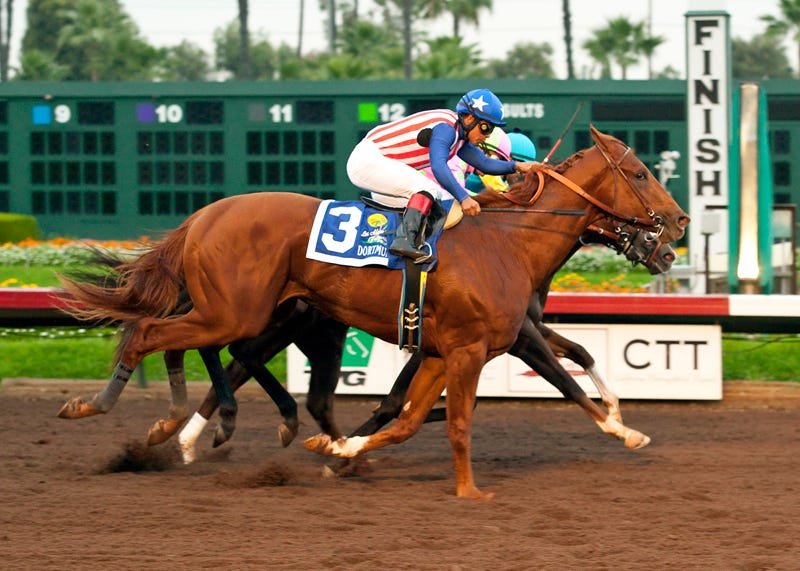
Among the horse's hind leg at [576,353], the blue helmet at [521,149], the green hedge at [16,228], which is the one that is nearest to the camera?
Result: the horse's hind leg at [576,353]

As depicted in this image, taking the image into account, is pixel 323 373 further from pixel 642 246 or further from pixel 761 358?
pixel 761 358

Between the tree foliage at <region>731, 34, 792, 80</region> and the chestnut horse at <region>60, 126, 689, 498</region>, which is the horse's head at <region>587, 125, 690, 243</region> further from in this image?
the tree foliage at <region>731, 34, 792, 80</region>

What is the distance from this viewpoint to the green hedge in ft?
55.6

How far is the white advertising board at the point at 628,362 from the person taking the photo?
8.97 meters

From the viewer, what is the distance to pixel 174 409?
6.59 meters

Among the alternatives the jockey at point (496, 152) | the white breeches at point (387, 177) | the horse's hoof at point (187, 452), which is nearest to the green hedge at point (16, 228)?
the horse's hoof at point (187, 452)

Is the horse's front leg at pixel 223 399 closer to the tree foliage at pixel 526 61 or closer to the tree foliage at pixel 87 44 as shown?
the tree foliage at pixel 87 44

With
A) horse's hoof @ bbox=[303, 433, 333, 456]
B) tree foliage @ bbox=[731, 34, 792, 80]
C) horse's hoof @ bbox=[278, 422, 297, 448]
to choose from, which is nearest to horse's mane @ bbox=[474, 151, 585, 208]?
horse's hoof @ bbox=[303, 433, 333, 456]

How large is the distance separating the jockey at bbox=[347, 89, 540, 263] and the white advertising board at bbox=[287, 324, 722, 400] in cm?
283

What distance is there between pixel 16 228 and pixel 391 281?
12365 mm

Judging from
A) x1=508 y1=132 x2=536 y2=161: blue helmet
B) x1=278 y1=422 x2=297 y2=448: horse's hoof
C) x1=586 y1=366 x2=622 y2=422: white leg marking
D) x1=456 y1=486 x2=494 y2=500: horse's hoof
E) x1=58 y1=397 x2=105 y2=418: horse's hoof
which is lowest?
x1=456 y1=486 x2=494 y2=500: horse's hoof

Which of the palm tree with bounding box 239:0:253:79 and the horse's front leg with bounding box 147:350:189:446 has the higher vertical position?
the palm tree with bounding box 239:0:253:79

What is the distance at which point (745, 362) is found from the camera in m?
10.0

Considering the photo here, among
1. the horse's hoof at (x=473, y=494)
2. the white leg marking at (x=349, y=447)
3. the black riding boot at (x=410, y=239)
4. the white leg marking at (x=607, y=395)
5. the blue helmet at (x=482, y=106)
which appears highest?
the blue helmet at (x=482, y=106)
